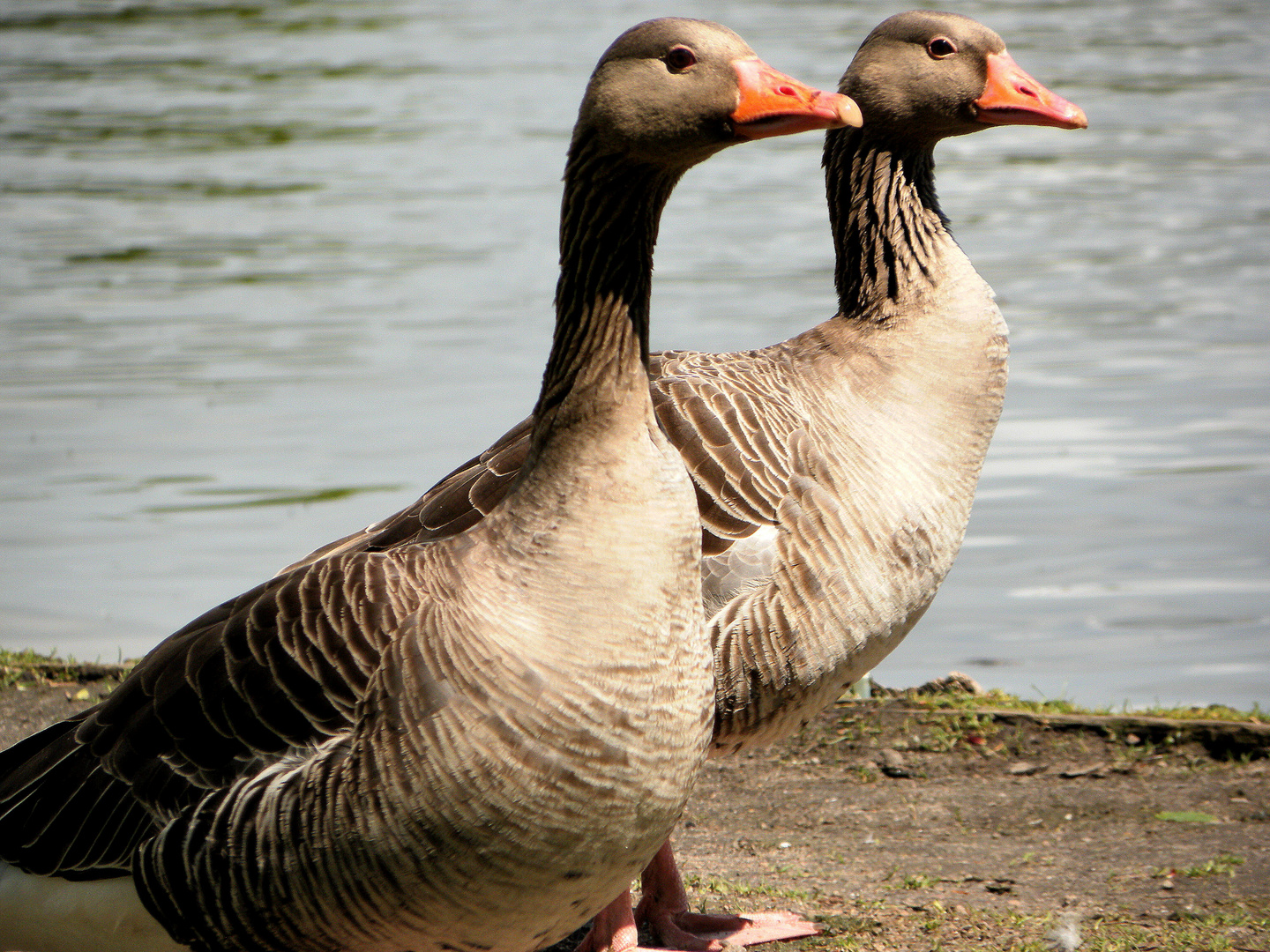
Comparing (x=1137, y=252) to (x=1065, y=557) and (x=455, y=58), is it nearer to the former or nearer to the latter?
(x=1065, y=557)

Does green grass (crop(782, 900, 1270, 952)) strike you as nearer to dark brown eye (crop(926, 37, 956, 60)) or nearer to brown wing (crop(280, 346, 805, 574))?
brown wing (crop(280, 346, 805, 574))

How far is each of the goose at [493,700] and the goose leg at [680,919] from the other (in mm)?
1306

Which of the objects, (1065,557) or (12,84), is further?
(12,84)

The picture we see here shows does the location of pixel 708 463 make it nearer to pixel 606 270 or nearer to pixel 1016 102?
pixel 606 270

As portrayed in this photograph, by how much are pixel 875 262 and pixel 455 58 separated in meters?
32.0

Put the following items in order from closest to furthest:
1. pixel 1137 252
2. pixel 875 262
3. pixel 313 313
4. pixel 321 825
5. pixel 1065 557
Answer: pixel 321 825
pixel 875 262
pixel 1065 557
pixel 313 313
pixel 1137 252

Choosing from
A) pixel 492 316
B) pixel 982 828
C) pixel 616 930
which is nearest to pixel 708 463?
pixel 616 930

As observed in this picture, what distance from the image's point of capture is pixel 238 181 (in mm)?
22969

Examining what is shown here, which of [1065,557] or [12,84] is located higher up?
[12,84]

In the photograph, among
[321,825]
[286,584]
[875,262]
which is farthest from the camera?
[875,262]

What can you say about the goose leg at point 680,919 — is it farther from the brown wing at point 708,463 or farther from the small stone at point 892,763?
the small stone at point 892,763

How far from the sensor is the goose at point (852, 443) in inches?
198

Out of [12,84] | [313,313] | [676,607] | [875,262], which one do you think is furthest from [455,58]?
[676,607]

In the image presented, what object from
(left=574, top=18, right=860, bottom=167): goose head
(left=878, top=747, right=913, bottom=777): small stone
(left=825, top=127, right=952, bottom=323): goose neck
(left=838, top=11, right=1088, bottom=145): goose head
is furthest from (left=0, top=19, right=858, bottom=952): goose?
(left=878, top=747, right=913, bottom=777): small stone
